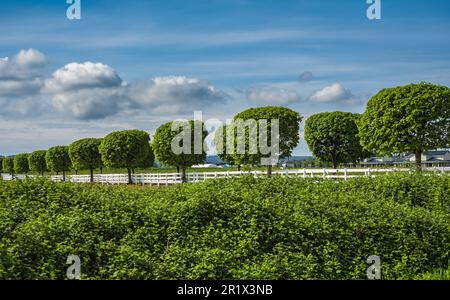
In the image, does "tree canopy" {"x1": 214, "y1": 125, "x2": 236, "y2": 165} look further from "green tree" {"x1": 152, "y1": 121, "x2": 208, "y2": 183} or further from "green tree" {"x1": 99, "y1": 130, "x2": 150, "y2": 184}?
"green tree" {"x1": 99, "y1": 130, "x2": 150, "y2": 184}

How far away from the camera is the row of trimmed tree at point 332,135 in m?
43.1

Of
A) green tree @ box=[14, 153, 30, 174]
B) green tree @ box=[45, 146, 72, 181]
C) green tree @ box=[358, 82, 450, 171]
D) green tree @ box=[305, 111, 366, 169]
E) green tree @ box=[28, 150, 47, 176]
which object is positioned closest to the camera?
green tree @ box=[358, 82, 450, 171]

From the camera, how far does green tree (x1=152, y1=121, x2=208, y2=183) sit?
63.3 m

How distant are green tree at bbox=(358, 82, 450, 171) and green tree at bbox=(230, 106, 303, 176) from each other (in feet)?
37.8

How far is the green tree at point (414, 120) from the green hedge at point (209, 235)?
27.8 m

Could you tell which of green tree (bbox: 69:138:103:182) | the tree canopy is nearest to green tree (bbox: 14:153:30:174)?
green tree (bbox: 69:138:103:182)

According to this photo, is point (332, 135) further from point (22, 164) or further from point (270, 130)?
point (22, 164)

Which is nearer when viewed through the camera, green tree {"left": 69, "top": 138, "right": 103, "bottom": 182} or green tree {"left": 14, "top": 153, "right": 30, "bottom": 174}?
green tree {"left": 69, "top": 138, "right": 103, "bottom": 182}

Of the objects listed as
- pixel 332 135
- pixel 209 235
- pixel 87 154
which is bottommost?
pixel 209 235

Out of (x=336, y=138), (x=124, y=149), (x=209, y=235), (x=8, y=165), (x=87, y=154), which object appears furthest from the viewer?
(x=8, y=165)

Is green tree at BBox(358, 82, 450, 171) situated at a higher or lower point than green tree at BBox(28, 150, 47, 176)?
higher

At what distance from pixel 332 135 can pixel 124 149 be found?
28.7 metres

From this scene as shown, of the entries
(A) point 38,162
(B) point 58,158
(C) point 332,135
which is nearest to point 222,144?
(C) point 332,135

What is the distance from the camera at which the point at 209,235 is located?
1230cm
